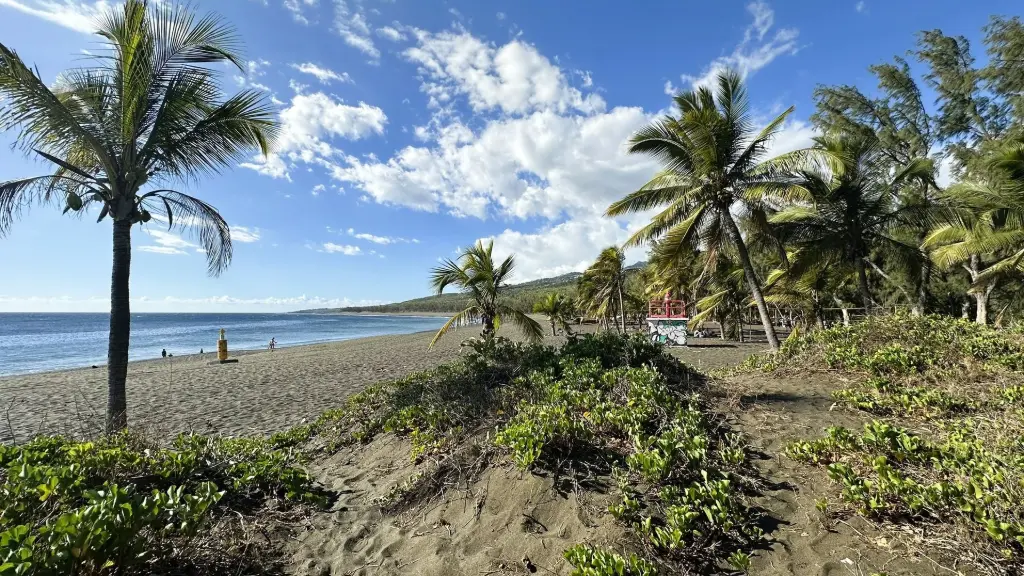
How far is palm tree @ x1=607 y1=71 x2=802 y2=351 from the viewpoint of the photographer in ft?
30.1

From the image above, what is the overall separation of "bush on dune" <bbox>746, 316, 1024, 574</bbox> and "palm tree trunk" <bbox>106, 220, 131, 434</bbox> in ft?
26.0

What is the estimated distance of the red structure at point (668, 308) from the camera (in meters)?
21.4

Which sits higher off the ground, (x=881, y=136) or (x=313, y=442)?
(x=881, y=136)

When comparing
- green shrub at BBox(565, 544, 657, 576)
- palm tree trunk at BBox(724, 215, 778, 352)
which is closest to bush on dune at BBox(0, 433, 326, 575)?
green shrub at BBox(565, 544, 657, 576)

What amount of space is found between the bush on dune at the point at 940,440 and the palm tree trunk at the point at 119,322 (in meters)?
7.94

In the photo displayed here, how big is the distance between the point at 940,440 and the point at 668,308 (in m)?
18.8

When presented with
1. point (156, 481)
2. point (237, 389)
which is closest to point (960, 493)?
point (156, 481)

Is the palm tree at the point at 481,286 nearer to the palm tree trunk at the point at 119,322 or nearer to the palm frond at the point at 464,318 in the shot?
the palm frond at the point at 464,318

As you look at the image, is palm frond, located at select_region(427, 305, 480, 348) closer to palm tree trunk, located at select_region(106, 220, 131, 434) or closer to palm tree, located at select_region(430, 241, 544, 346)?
palm tree, located at select_region(430, 241, 544, 346)

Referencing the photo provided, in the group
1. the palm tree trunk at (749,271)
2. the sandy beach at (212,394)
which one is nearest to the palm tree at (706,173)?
the palm tree trunk at (749,271)

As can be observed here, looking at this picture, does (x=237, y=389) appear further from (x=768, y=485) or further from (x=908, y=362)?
(x=908, y=362)

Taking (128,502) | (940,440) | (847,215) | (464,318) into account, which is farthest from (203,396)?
(847,215)

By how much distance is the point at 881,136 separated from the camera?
17000 millimetres

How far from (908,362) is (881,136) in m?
17.3
